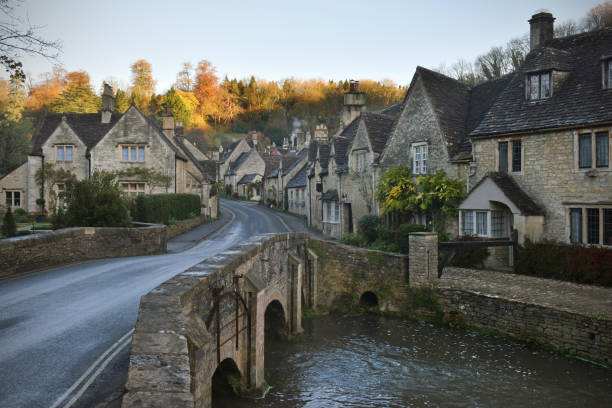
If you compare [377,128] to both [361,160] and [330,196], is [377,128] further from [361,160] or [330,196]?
[330,196]

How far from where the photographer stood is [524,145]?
20.0 meters

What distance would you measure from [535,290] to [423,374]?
536 cm

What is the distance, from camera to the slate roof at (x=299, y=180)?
48.1m

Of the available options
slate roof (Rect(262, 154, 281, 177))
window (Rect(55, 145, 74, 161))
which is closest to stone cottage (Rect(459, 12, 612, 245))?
window (Rect(55, 145, 74, 161))

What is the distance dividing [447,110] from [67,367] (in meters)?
22.9

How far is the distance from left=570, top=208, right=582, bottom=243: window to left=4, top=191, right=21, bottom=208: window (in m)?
39.6

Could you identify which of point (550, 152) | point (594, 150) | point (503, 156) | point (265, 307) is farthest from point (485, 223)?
point (265, 307)

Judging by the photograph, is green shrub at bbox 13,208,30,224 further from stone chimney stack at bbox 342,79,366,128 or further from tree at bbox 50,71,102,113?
tree at bbox 50,71,102,113

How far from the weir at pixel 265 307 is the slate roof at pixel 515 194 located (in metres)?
3.91

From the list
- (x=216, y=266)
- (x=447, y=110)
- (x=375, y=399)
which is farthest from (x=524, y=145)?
(x=216, y=266)

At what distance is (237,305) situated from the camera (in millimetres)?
10977

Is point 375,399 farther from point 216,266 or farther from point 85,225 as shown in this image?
point 85,225

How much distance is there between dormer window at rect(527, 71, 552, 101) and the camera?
2041 cm

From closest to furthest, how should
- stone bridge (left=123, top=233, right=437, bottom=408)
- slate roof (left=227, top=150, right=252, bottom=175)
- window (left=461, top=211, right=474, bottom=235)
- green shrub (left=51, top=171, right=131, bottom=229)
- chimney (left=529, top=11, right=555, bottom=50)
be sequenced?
1. stone bridge (left=123, top=233, right=437, bottom=408)
2. green shrub (left=51, top=171, right=131, bottom=229)
3. window (left=461, top=211, right=474, bottom=235)
4. chimney (left=529, top=11, right=555, bottom=50)
5. slate roof (left=227, top=150, right=252, bottom=175)
